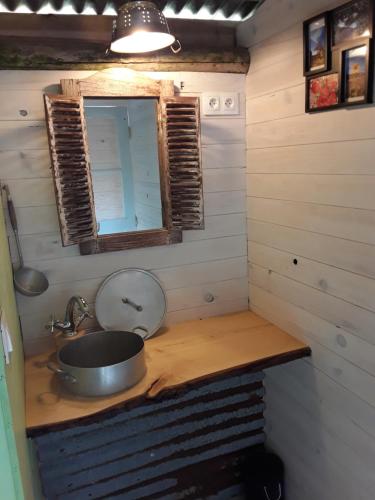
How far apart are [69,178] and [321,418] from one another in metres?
1.28

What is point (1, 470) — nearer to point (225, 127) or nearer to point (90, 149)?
point (90, 149)

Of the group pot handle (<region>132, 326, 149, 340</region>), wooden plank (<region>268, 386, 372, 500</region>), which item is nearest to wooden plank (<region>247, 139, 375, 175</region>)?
pot handle (<region>132, 326, 149, 340</region>)

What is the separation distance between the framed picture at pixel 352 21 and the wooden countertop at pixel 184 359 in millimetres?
1028

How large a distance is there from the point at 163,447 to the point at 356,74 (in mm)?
1547

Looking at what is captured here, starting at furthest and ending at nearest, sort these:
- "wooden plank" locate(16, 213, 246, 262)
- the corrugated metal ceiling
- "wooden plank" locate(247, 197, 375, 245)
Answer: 1. "wooden plank" locate(16, 213, 246, 262)
2. the corrugated metal ceiling
3. "wooden plank" locate(247, 197, 375, 245)

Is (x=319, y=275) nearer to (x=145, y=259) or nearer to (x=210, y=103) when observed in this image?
(x=145, y=259)

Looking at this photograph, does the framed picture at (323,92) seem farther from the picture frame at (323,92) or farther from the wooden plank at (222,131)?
the wooden plank at (222,131)

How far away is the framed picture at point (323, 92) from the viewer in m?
1.20

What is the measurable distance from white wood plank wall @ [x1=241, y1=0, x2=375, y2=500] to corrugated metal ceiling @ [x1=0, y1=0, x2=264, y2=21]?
10cm

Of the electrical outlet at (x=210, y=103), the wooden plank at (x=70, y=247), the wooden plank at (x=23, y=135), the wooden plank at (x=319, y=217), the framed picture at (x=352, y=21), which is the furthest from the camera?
the electrical outlet at (x=210, y=103)

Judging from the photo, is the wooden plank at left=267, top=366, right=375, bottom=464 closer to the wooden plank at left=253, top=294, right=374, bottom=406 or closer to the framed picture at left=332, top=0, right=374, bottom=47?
the wooden plank at left=253, top=294, right=374, bottom=406

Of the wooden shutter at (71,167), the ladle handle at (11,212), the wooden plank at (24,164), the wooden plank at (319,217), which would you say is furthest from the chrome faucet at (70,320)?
the wooden plank at (319,217)

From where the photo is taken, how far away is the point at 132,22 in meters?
1.09

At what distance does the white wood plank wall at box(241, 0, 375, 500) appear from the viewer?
1217mm
